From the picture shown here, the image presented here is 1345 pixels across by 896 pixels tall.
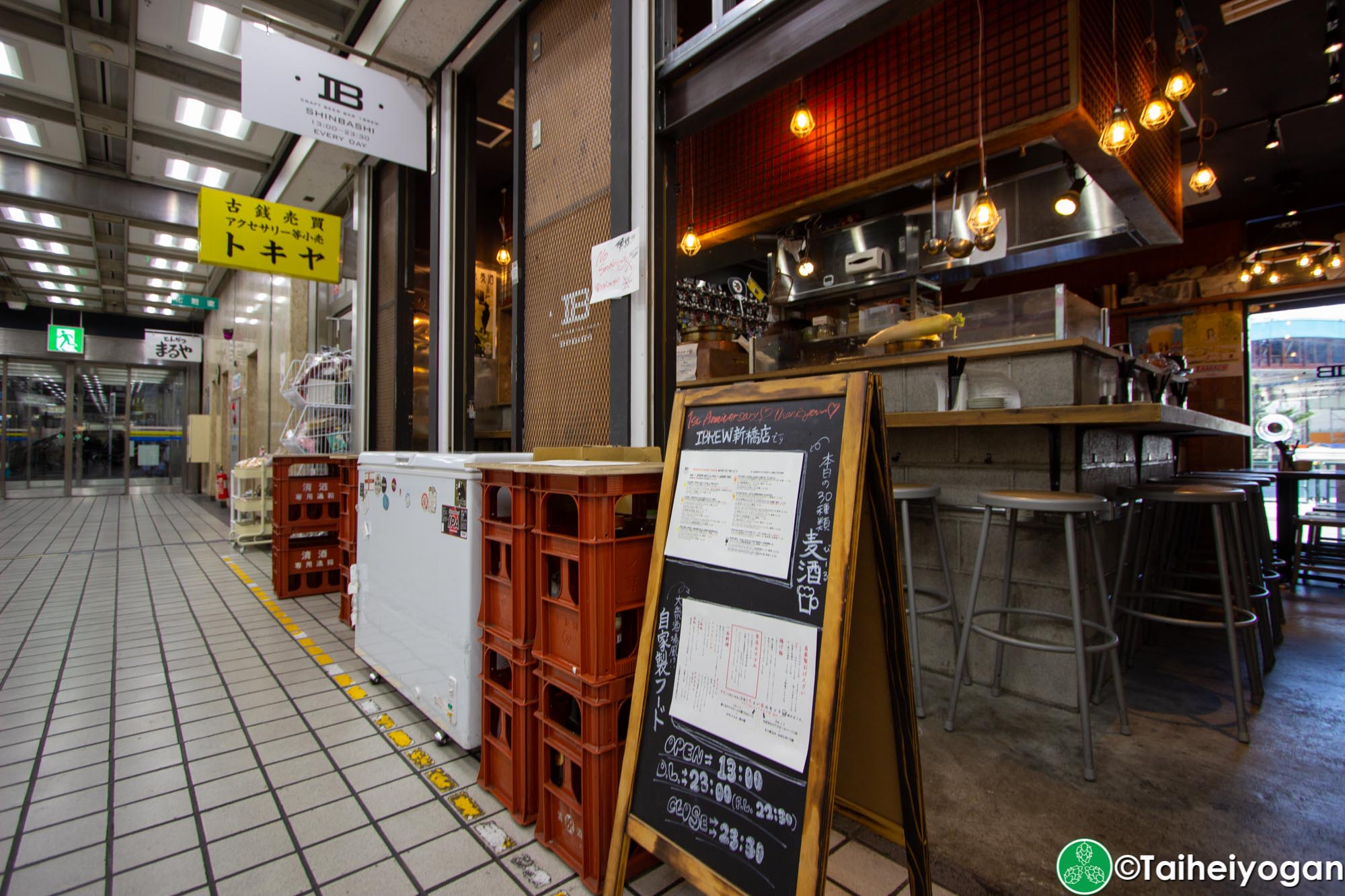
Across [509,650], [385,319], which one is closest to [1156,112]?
[509,650]

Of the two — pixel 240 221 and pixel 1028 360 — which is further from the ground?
pixel 240 221

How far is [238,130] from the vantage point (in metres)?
6.61

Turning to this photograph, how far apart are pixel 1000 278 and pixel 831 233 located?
3.36 meters

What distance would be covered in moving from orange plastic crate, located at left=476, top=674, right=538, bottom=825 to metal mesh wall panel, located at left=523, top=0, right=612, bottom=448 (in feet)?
4.92

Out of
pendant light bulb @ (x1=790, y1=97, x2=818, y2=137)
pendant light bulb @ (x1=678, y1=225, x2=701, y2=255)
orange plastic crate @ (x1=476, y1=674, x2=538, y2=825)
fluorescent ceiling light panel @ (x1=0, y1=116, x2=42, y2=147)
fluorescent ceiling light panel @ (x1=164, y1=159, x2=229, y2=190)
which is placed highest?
fluorescent ceiling light panel @ (x1=164, y1=159, x2=229, y2=190)

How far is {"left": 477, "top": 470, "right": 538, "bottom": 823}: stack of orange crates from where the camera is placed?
188 centimetres

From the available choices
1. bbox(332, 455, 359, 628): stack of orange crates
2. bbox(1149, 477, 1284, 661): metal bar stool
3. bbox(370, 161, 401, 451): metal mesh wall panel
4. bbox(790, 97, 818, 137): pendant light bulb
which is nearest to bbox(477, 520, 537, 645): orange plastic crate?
bbox(332, 455, 359, 628): stack of orange crates

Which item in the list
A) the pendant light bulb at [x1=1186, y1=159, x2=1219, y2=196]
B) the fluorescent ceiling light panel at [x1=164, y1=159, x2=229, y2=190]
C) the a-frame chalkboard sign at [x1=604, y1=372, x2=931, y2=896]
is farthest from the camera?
the fluorescent ceiling light panel at [x1=164, y1=159, x2=229, y2=190]

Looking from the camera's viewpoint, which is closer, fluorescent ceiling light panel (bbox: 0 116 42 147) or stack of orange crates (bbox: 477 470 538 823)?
stack of orange crates (bbox: 477 470 538 823)

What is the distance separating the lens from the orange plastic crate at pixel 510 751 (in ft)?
6.15

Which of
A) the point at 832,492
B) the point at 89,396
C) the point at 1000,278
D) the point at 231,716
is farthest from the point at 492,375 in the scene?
the point at 89,396

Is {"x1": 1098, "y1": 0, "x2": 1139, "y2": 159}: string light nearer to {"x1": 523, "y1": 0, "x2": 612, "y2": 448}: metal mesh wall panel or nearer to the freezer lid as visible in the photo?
{"x1": 523, "y1": 0, "x2": 612, "y2": 448}: metal mesh wall panel

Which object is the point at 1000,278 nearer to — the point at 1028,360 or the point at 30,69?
the point at 1028,360

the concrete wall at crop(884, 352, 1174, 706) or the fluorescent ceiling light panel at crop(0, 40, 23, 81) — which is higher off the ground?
the fluorescent ceiling light panel at crop(0, 40, 23, 81)
